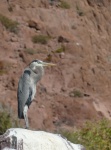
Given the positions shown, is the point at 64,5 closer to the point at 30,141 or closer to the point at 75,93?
the point at 75,93

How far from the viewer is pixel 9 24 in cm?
3469

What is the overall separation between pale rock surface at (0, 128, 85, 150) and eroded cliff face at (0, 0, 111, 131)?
63.3 feet

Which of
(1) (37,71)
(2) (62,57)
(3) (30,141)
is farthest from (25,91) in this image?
(2) (62,57)

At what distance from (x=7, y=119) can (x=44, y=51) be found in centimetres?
1761

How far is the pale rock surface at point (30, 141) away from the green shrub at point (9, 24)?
83.0 ft

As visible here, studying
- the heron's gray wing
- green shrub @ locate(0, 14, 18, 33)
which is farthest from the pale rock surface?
green shrub @ locate(0, 14, 18, 33)

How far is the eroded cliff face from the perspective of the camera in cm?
3111

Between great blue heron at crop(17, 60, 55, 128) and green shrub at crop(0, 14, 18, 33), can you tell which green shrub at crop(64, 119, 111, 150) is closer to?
great blue heron at crop(17, 60, 55, 128)

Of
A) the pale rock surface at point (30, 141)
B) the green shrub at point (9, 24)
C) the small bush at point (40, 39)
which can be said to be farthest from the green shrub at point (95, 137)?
the green shrub at point (9, 24)

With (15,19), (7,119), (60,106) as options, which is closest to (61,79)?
(60,106)

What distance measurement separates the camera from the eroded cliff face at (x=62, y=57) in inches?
1225

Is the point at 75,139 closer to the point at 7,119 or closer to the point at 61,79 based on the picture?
the point at 7,119

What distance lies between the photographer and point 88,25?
122 ft

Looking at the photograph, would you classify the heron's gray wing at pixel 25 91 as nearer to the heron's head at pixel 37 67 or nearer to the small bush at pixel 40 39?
the heron's head at pixel 37 67
